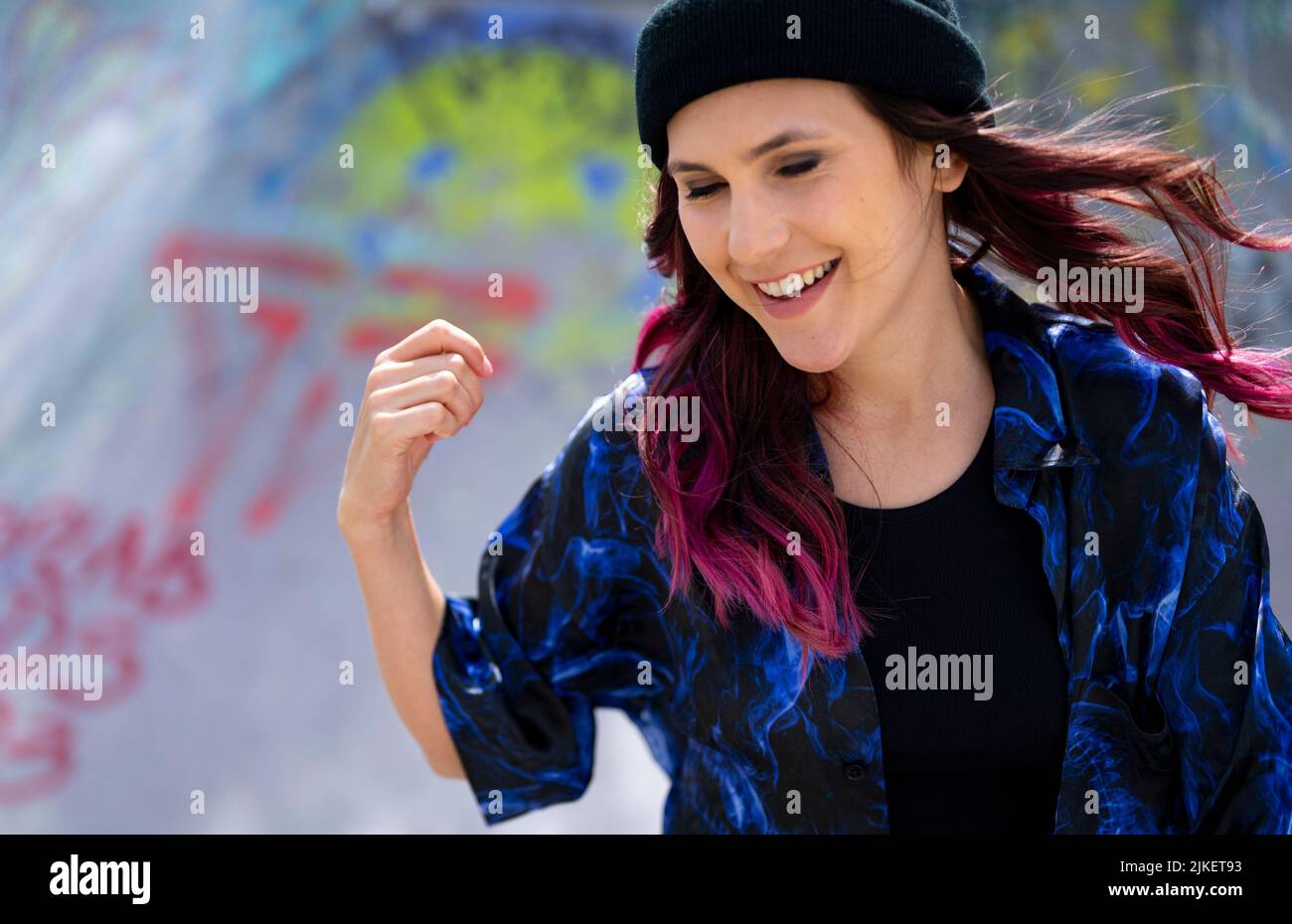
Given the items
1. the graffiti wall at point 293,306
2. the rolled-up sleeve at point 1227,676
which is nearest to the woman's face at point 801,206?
the rolled-up sleeve at point 1227,676

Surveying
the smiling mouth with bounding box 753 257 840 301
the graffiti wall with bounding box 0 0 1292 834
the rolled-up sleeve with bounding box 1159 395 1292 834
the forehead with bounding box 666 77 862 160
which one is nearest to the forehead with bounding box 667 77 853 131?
the forehead with bounding box 666 77 862 160

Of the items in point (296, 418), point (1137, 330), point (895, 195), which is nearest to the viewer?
point (895, 195)

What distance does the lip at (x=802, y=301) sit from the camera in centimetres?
146

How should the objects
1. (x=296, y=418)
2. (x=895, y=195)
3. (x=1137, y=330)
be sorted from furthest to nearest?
(x=296, y=418) < (x=1137, y=330) < (x=895, y=195)

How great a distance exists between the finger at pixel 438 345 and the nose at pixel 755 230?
0.37 metres

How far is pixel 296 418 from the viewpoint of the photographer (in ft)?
10.5

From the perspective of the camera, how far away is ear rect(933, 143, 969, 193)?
1548mm

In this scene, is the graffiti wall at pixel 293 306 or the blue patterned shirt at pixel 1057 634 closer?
the blue patterned shirt at pixel 1057 634

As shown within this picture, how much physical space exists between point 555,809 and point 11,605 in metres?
1.41

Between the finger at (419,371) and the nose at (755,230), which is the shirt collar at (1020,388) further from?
the finger at (419,371)

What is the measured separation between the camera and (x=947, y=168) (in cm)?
157

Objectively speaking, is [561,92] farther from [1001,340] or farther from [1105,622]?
[1105,622]

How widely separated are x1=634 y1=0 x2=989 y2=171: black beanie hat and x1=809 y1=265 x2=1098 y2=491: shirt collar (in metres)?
0.34
